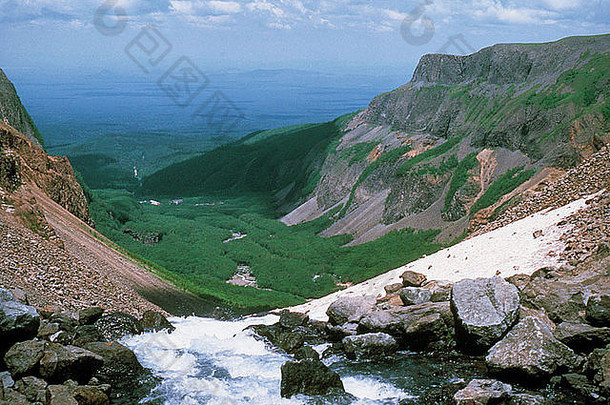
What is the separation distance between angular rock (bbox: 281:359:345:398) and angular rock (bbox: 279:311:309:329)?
29.2 feet

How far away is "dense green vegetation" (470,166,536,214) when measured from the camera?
148 feet

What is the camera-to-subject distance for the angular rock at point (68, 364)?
15.5m

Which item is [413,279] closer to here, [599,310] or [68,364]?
[599,310]

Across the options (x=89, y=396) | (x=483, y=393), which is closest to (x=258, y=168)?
(x=89, y=396)

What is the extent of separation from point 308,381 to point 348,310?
816 centimetres

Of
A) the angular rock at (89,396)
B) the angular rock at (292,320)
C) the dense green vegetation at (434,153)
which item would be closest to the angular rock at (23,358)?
the angular rock at (89,396)

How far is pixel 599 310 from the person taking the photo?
17.2 meters

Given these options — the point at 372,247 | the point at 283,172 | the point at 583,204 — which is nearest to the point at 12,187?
the point at 583,204

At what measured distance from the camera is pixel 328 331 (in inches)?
965

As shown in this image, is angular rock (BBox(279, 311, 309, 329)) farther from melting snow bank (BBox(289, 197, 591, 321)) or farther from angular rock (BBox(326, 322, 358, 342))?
angular rock (BBox(326, 322, 358, 342))

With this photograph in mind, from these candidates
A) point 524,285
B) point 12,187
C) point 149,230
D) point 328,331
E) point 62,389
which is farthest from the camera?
point 149,230

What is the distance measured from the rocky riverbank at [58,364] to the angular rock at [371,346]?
7598 mm

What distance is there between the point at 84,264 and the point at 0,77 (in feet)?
116

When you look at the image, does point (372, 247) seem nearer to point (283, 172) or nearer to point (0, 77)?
point (0, 77)
